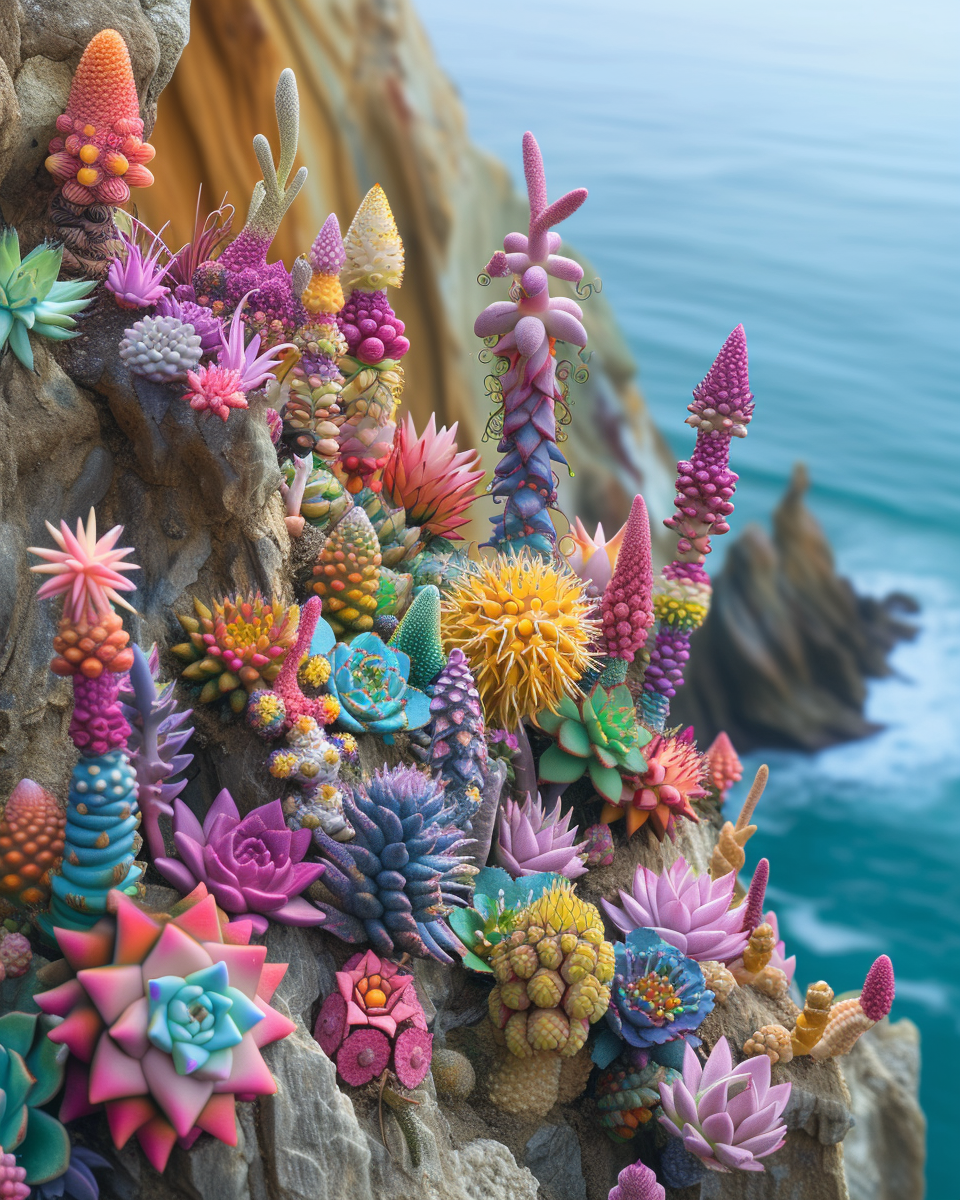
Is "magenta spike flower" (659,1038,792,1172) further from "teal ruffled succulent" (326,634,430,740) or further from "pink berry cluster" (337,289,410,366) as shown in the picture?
"pink berry cluster" (337,289,410,366)

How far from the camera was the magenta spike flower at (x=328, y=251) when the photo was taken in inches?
129

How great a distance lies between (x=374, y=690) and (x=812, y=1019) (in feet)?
5.47

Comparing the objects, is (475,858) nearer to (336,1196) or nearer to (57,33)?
(336,1196)

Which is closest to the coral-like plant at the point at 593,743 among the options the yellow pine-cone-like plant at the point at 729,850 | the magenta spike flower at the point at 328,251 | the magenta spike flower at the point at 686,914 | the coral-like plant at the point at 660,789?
the coral-like plant at the point at 660,789

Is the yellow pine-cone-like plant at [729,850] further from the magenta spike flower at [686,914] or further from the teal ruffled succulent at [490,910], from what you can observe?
the teal ruffled succulent at [490,910]

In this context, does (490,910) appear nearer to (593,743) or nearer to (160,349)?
(593,743)

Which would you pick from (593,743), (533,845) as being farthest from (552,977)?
(593,743)

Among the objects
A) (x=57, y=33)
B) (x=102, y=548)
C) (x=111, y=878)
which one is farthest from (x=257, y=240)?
(x=111, y=878)

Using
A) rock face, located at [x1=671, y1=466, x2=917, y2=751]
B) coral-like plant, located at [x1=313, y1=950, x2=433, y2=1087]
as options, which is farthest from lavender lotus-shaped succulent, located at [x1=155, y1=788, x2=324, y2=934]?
rock face, located at [x1=671, y1=466, x2=917, y2=751]

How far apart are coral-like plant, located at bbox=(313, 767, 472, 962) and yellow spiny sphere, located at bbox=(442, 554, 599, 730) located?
2.15 feet

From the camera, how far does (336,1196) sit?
8.22 ft

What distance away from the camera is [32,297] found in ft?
8.86

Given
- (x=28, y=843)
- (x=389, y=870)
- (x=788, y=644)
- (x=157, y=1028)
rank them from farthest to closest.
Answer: (x=788, y=644)
(x=389, y=870)
(x=28, y=843)
(x=157, y=1028)

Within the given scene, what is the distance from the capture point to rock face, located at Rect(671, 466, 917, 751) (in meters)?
9.63
